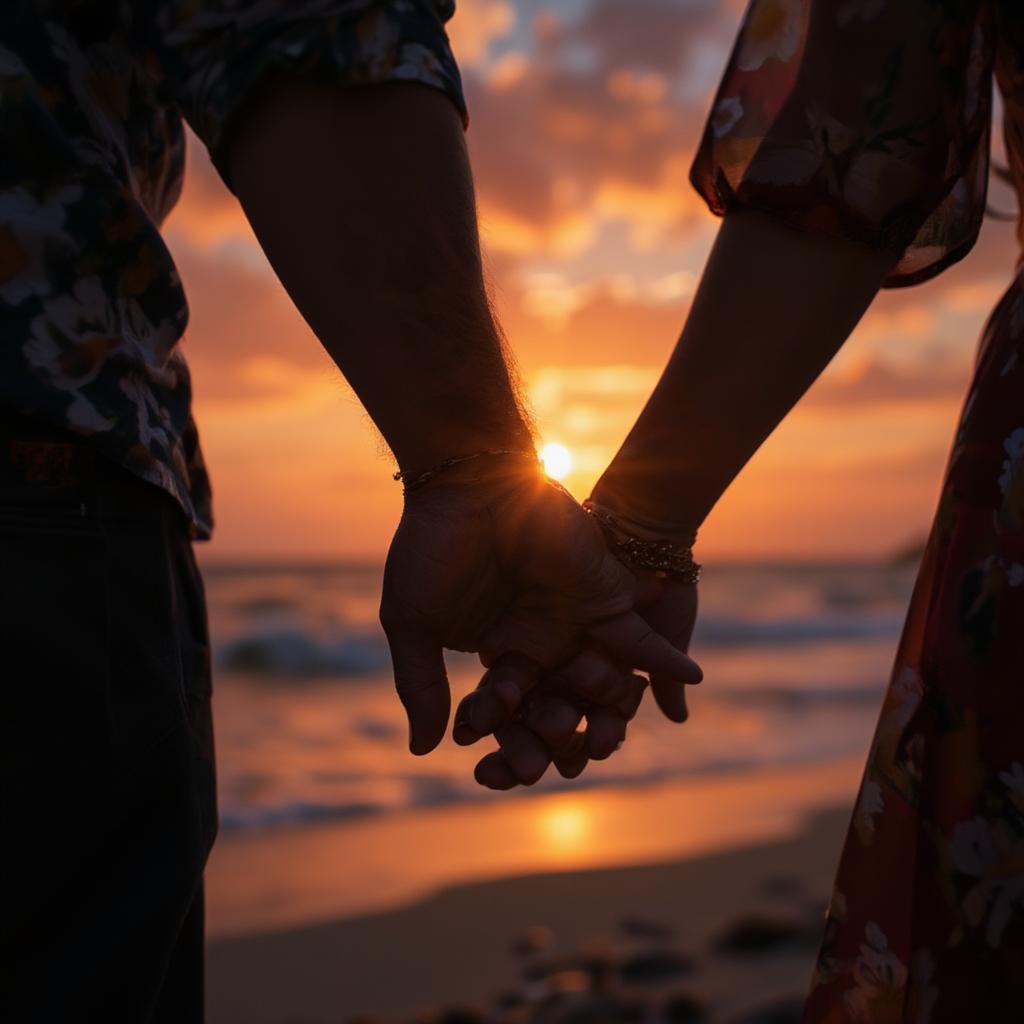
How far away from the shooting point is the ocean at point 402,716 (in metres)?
5.42

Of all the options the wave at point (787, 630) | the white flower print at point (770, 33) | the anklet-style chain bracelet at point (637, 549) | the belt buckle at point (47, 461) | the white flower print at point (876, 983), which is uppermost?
the white flower print at point (770, 33)

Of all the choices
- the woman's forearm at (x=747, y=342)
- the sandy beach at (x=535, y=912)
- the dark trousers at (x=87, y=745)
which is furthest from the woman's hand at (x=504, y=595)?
the sandy beach at (x=535, y=912)

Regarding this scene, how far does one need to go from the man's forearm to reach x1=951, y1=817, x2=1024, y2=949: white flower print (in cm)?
72

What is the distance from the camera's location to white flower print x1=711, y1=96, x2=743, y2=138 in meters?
1.27

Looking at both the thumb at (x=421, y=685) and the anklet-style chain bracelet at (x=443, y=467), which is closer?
the anklet-style chain bracelet at (x=443, y=467)

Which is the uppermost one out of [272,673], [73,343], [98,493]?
[73,343]

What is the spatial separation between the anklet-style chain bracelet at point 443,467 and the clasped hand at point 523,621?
0.01 m

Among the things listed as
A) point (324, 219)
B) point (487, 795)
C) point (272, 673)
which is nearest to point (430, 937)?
point (487, 795)

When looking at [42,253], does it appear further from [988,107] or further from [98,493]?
[988,107]

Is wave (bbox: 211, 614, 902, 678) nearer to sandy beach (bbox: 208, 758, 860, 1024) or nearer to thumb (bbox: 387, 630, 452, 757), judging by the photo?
sandy beach (bbox: 208, 758, 860, 1024)

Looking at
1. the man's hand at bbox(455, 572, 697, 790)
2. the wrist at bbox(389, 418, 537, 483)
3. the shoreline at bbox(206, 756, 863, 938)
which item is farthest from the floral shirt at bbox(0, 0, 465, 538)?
the shoreline at bbox(206, 756, 863, 938)

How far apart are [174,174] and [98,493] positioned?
1.68 ft

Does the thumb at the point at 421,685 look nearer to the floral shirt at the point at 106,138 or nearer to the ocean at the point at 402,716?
the floral shirt at the point at 106,138

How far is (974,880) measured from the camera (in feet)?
3.47
